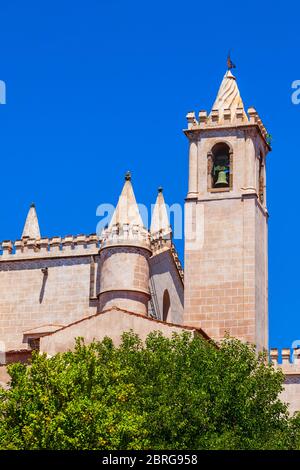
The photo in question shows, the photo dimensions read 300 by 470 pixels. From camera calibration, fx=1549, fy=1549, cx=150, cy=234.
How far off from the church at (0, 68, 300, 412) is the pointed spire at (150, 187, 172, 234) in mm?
1972

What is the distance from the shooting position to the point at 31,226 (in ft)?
218

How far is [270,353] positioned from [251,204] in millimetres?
5407

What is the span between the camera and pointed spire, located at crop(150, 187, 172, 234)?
206ft

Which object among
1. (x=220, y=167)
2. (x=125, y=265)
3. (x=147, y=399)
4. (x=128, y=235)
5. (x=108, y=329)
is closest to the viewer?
(x=147, y=399)

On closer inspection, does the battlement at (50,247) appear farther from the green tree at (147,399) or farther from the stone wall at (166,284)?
the green tree at (147,399)

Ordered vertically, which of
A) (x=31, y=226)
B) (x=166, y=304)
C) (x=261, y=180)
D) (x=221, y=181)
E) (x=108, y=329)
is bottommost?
(x=108, y=329)

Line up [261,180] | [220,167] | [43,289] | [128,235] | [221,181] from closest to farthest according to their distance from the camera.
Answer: [128,235] < [221,181] < [220,167] < [261,180] < [43,289]

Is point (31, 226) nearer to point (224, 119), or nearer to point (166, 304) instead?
point (166, 304)

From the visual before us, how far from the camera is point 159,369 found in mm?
45188

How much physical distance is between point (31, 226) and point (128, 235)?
12057 mm

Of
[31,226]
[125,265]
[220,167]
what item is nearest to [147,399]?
[125,265]

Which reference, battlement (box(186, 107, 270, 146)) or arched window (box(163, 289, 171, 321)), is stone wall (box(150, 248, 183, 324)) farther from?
battlement (box(186, 107, 270, 146))
